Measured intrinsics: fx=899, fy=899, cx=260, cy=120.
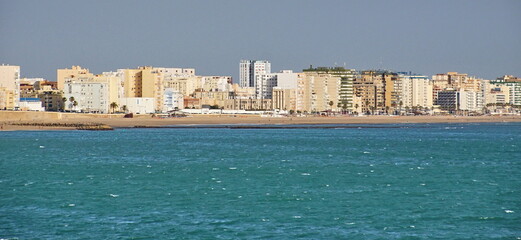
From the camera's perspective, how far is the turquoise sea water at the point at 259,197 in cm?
3072

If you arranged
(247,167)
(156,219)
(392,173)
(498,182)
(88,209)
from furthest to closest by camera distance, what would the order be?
(247,167), (392,173), (498,182), (88,209), (156,219)

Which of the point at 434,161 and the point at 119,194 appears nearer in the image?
the point at 119,194

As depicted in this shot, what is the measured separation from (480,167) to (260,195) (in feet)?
72.9

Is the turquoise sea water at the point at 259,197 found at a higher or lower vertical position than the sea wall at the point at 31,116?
lower

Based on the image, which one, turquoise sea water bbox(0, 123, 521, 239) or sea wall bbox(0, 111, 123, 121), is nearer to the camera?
turquoise sea water bbox(0, 123, 521, 239)

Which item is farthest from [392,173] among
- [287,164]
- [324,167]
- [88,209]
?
[88,209]

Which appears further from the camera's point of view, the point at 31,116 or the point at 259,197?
the point at 31,116

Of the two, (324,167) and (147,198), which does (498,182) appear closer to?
(324,167)

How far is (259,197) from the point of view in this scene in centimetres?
3909

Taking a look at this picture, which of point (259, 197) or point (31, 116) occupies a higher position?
point (31, 116)

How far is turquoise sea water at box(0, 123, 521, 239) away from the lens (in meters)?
30.7

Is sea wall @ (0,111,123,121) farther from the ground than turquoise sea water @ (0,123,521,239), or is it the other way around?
sea wall @ (0,111,123,121)

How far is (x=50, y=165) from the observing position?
57906 millimetres

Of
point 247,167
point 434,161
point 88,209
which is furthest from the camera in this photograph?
point 434,161
